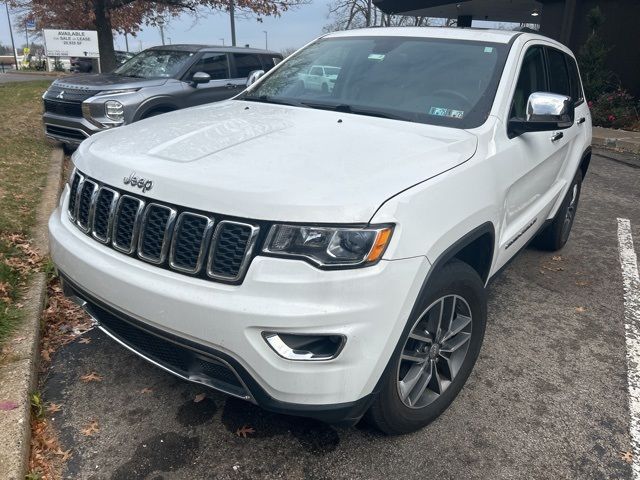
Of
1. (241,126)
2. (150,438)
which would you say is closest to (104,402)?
(150,438)

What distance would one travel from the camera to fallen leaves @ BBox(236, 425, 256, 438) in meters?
2.51

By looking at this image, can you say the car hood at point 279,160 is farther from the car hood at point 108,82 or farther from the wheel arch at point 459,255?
the car hood at point 108,82

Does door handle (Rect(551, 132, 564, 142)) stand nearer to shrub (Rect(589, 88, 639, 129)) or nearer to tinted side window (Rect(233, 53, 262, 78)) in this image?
tinted side window (Rect(233, 53, 262, 78))

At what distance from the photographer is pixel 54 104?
752 centimetres

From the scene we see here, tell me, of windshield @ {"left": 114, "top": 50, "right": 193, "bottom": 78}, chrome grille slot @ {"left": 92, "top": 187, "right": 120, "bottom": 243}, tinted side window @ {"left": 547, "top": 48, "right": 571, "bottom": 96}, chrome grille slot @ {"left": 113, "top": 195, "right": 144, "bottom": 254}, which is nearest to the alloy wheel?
chrome grille slot @ {"left": 113, "top": 195, "right": 144, "bottom": 254}

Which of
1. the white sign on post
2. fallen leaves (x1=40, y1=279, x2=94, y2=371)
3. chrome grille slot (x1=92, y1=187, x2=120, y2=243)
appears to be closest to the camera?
chrome grille slot (x1=92, y1=187, x2=120, y2=243)

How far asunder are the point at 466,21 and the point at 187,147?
71.8 ft

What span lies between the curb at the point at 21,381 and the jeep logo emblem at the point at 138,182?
3.87 ft

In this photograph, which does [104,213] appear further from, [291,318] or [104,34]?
[104,34]

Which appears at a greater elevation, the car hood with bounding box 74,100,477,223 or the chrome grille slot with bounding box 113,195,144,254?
the car hood with bounding box 74,100,477,223

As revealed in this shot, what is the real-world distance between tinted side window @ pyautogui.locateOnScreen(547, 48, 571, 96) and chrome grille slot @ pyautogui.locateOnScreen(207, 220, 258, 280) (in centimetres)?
303

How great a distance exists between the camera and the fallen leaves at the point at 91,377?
288cm

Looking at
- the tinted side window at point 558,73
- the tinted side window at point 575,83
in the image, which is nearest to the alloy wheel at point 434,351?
the tinted side window at point 558,73

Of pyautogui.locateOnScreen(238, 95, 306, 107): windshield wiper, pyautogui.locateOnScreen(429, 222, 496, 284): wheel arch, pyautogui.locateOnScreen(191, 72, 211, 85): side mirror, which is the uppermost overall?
pyautogui.locateOnScreen(238, 95, 306, 107): windshield wiper
